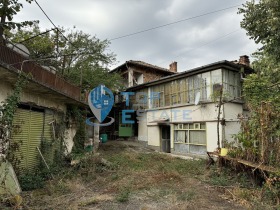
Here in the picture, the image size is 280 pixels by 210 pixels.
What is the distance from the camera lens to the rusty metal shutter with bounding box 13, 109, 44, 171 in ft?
25.6

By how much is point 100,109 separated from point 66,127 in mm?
7322

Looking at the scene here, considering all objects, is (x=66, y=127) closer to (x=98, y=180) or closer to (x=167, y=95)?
(x=98, y=180)

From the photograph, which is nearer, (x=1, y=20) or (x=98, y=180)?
(x=1, y=20)

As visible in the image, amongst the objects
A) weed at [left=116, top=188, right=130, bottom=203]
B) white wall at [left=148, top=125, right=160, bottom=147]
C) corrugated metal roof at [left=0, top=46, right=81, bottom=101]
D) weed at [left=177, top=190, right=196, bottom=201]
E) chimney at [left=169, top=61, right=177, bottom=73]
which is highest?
chimney at [left=169, top=61, right=177, bottom=73]

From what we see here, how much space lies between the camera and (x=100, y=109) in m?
19.0

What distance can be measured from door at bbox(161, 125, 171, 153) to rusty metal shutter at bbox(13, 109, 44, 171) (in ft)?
36.4

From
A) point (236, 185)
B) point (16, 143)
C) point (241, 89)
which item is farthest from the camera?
point (241, 89)

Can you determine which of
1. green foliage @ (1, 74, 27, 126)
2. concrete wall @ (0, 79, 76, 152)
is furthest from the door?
green foliage @ (1, 74, 27, 126)

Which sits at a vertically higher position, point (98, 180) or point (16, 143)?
point (16, 143)

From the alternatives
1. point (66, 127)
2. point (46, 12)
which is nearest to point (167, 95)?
point (66, 127)

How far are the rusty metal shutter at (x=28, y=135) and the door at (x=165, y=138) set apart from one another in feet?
36.4

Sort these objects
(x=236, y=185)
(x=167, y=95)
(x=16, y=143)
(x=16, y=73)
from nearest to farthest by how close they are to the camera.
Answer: (x=16, y=73), (x=16, y=143), (x=236, y=185), (x=167, y=95)

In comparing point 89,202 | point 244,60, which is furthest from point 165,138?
point 89,202

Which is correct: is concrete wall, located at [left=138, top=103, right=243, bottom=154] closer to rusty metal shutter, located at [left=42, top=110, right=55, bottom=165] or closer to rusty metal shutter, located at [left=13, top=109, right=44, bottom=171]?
rusty metal shutter, located at [left=42, top=110, right=55, bottom=165]
